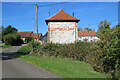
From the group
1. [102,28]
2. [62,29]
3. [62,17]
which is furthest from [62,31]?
[102,28]

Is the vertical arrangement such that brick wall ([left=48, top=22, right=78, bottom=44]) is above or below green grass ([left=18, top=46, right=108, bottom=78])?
above

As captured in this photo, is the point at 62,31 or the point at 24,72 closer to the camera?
the point at 24,72

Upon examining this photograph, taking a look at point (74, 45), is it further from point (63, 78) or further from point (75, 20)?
point (75, 20)

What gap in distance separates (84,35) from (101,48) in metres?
63.5

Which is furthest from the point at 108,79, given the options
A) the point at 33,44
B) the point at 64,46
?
the point at 33,44

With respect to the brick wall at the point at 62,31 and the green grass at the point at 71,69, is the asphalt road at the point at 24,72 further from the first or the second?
the brick wall at the point at 62,31

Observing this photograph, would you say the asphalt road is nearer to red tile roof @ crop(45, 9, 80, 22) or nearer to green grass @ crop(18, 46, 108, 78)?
green grass @ crop(18, 46, 108, 78)

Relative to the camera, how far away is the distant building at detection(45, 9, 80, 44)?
80.2 ft

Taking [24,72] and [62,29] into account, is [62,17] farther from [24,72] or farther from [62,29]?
[24,72]

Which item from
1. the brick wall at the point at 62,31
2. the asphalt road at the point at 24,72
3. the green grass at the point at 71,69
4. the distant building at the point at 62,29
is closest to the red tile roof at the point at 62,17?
the distant building at the point at 62,29

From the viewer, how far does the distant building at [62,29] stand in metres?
24.5

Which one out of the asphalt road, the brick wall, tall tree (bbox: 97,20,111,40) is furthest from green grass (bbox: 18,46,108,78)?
the brick wall

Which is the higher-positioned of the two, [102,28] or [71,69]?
[102,28]

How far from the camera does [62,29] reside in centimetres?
2481
